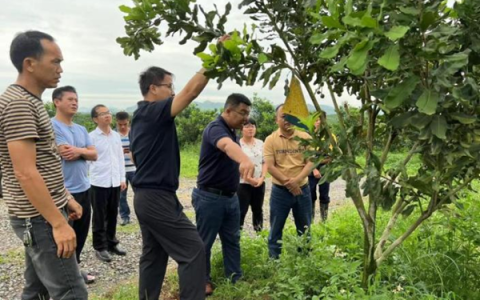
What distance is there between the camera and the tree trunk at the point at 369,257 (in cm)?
253

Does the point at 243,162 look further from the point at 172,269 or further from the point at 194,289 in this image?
the point at 172,269

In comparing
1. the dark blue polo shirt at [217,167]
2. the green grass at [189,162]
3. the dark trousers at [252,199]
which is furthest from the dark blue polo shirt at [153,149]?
the green grass at [189,162]

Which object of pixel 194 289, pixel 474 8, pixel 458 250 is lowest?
pixel 194 289

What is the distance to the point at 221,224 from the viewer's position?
11.9 ft

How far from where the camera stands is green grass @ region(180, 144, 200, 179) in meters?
12.0

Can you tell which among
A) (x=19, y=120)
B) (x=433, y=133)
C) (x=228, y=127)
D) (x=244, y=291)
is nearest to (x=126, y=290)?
(x=244, y=291)

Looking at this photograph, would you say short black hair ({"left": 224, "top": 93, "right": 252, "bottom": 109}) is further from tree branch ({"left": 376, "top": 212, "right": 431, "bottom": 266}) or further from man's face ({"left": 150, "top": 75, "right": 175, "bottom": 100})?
tree branch ({"left": 376, "top": 212, "right": 431, "bottom": 266})

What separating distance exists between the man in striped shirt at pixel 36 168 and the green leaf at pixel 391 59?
159 cm

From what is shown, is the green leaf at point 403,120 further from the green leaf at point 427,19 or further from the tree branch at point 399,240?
the tree branch at point 399,240

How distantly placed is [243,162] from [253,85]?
2.39 feet

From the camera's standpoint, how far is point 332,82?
2723 millimetres

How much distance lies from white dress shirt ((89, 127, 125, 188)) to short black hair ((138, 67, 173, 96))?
2100mm

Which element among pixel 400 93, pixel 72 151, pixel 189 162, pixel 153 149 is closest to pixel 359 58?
pixel 400 93

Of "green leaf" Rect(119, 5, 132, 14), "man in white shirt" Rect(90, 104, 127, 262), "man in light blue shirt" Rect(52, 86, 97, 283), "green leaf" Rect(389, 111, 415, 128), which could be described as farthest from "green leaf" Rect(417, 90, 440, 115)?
"man in white shirt" Rect(90, 104, 127, 262)
